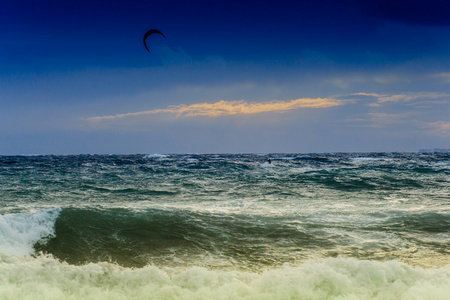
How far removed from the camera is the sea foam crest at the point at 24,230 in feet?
19.7

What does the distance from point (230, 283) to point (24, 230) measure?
4.91 m

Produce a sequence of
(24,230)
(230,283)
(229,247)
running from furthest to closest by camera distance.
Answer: (24,230), (229,247), (230,283)

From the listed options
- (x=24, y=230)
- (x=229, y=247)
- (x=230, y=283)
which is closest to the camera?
(x=230, y=283)

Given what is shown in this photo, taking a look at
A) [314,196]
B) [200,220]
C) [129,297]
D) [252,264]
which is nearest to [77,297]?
[129,297]

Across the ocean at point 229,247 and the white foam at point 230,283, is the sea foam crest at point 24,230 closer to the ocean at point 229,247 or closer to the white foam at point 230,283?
the ocean at point 229,247

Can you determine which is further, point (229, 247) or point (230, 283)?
point (229, 247)

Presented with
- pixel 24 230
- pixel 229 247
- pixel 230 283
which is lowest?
pixel 229 247

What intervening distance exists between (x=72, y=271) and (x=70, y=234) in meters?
2.65

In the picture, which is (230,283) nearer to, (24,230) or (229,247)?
(229,247)

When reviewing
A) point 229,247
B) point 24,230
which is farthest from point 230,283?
point 24,230

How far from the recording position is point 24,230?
6.64 metres

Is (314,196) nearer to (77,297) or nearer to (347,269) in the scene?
(347,269)

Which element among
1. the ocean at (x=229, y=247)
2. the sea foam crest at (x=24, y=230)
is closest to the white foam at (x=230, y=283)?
the ocean at (x=229, y=247)

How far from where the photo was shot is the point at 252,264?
528 cm
